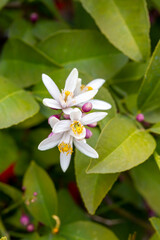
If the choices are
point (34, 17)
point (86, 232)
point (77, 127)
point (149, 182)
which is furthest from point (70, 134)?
point (34, 17)

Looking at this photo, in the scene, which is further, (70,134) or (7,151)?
(7,151)

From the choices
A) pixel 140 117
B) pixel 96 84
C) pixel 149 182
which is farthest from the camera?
pixel 149 182

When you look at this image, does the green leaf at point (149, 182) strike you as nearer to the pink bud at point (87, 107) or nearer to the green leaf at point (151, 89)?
the green leaf at point (151, 89)

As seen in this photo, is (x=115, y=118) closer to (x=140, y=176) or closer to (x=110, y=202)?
(x=140, y=176)

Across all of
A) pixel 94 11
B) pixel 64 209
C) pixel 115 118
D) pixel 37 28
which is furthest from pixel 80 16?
pixel 64 209

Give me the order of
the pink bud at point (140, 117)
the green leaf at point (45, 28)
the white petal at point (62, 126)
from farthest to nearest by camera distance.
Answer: the green leaf at point (45, 28), the pink bud at point (140, 117), the white petal at point (62, 126)

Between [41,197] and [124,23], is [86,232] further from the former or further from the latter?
[124,23]

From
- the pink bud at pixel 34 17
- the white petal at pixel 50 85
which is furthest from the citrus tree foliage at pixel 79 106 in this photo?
the white petal at pixel 50 85
